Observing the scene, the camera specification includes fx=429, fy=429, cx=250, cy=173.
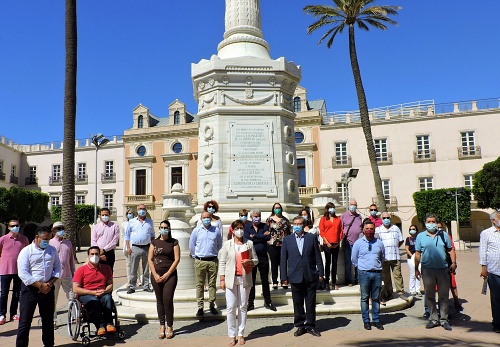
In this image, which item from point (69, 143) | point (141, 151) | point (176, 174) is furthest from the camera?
point (141, 151)

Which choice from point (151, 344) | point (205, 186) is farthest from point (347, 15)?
point (151, 344)

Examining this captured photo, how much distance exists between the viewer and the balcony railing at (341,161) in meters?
39.6

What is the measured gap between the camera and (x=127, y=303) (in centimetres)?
816

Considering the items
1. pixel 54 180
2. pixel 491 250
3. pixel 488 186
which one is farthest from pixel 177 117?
pixel 491 250

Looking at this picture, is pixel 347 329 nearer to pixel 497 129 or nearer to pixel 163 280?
pixel 163 280

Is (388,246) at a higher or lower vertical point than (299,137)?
lower

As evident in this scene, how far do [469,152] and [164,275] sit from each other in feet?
119

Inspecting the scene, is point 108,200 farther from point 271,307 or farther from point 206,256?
point 271,307

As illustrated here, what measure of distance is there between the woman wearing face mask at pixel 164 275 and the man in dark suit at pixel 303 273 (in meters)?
1.74

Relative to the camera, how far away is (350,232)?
342 inches

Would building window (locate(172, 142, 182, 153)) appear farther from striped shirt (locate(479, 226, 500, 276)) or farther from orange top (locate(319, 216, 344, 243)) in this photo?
striped shirt (locate(479, 226, 500, 276))

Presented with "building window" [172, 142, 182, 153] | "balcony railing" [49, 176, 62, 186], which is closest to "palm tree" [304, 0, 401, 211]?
"building window" [172, 142, 182, 153]

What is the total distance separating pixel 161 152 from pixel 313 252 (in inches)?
1575

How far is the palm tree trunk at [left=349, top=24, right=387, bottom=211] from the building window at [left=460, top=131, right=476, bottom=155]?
63.9 feet
